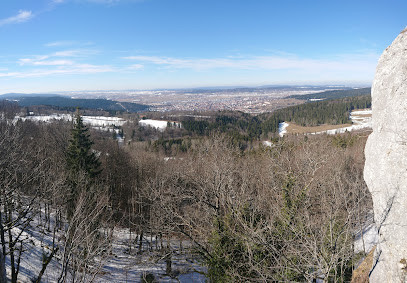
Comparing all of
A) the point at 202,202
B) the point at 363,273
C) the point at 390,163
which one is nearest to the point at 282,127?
the point at 202,202

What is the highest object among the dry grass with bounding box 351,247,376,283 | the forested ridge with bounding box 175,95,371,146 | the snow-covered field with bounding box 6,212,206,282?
the forested ridge with bounding box 175,95,371,146

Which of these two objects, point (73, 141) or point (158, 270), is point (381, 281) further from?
point (73, 141)

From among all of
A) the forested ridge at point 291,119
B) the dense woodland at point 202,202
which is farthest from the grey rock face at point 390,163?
the forested ridge at point 291,119

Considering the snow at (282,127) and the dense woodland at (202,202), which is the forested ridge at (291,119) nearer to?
the snow at (282,127)

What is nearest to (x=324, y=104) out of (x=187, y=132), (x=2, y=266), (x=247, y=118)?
(x=247, y=118)

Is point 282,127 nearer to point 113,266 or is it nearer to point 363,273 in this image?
point 113,266

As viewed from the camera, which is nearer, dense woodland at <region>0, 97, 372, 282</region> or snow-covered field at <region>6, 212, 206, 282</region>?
dense woodland at <region>0, 97, 372, 282</region>

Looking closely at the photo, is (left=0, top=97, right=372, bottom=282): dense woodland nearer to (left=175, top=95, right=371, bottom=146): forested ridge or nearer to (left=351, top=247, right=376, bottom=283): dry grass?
(left=351, top=247, right=376, bottom=283): dry grass

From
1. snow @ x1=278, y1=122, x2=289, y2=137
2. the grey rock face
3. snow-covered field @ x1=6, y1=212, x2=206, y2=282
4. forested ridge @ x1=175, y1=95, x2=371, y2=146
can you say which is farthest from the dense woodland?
snow @ x1=278, y1=122, x2=289, y2=137
